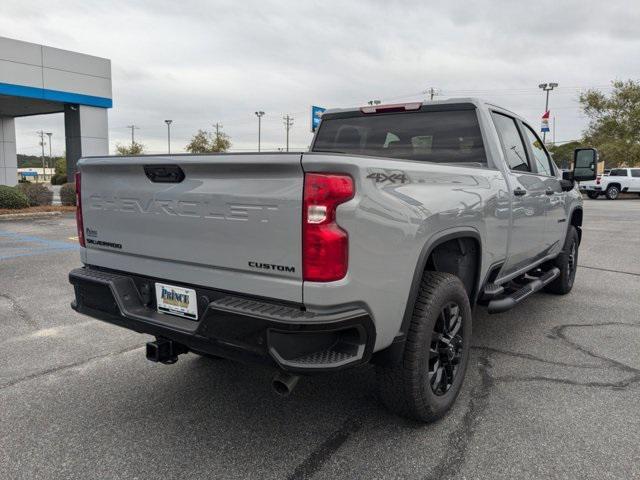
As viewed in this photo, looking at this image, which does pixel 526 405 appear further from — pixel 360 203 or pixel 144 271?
pixel 144 271

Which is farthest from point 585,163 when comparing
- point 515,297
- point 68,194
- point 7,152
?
point 7,152

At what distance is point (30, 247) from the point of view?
9.17 meters

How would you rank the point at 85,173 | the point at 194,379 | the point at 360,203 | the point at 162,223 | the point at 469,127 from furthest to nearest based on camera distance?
the point at 469,127, the point at 194,379, the point at 85,173, the point at 162,223, the point at 360,203

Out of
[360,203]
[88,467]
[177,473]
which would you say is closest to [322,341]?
[360,203]

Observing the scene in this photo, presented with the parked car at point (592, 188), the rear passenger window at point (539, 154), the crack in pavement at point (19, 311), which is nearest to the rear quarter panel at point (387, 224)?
the rear passenger window at point (539, 154)

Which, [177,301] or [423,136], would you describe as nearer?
[177,301]

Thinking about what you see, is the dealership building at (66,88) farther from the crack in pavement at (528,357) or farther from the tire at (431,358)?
the tire at (431,358)

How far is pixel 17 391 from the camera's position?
3.31 meters

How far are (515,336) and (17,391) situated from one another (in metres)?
3.90

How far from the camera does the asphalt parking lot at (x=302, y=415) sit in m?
2.51

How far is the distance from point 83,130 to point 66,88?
163cm

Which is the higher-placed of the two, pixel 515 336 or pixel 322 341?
pixel 322 341

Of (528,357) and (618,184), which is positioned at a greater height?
(618,184)

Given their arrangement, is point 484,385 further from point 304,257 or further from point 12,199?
point 12,199
